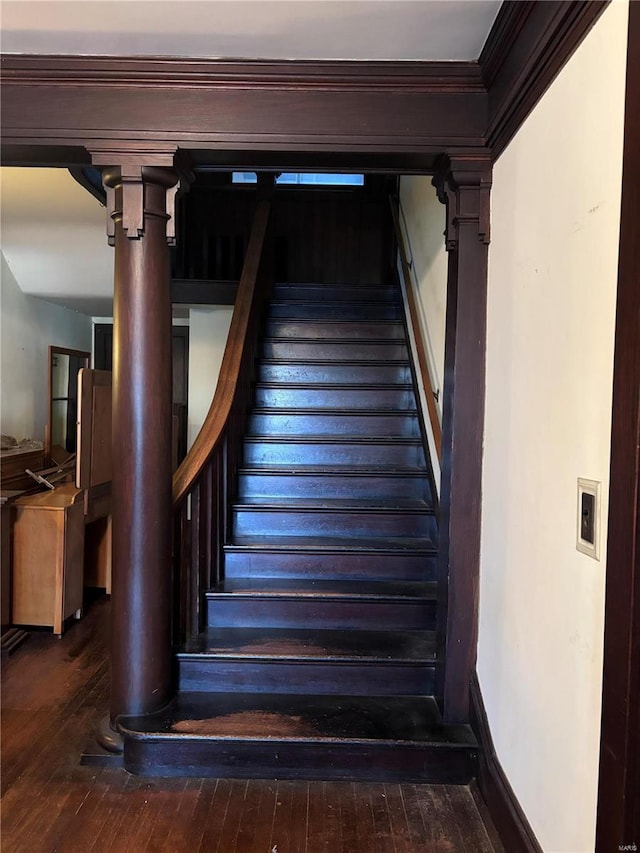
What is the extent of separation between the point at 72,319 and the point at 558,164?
5.96 meters

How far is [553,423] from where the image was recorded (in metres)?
1.42

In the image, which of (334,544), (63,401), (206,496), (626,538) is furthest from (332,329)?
(63,401)

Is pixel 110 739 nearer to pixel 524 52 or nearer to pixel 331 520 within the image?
pixel 331 520

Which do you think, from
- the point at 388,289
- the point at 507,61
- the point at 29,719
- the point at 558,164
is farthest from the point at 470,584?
the point at 388,289

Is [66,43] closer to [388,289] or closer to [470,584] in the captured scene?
[470,584]

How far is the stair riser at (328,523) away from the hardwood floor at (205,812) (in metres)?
1.12

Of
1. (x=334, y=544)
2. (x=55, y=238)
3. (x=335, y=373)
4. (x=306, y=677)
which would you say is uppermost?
(x=55, y=238)

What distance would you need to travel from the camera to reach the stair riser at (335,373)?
3711 millimetres

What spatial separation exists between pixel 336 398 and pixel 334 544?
1164mm

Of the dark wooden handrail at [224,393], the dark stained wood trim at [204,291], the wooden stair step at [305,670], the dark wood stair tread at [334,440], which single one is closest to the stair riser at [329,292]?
the dark stained wood trim at [204,291]

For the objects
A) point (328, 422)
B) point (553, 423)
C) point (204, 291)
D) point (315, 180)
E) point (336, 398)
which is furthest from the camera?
point (315, 180)

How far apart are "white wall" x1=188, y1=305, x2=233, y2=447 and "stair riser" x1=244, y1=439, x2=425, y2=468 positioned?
5.44 feet

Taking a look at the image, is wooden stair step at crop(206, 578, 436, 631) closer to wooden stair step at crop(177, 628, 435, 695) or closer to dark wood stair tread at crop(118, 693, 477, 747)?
wooden stair step at crop(177, 628, 435, 695)

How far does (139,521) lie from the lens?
6.81 feet
